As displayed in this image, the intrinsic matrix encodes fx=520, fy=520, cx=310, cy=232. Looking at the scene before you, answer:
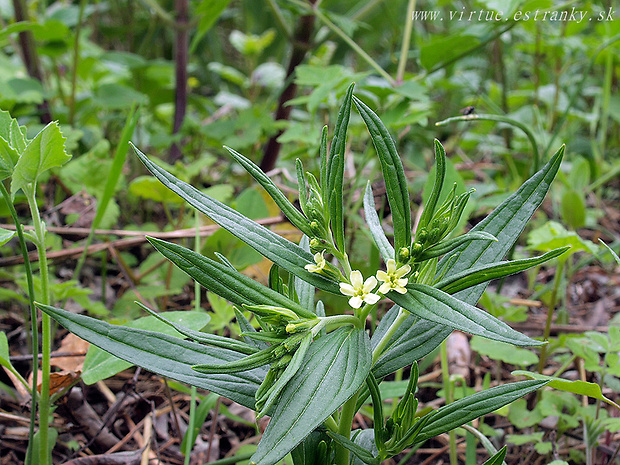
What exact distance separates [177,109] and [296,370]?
1.73 metres

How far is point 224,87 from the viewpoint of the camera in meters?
3.54

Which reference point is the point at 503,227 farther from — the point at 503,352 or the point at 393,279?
the point at 503,352

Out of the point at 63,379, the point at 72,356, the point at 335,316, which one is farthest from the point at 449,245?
the point at 72,356

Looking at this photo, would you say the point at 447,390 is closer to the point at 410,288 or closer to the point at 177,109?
the point at 410,288

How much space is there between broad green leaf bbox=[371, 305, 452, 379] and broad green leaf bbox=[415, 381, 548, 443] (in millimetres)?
71

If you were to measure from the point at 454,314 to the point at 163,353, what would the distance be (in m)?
0.34

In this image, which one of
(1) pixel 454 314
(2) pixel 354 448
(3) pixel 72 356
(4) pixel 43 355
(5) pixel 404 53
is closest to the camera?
(1) pixel 454 314

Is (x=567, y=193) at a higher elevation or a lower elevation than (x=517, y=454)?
higher

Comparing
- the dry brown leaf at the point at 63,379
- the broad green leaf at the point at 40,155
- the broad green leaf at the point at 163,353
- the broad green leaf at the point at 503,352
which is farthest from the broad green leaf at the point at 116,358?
the broad green leaf at the point at 503,352

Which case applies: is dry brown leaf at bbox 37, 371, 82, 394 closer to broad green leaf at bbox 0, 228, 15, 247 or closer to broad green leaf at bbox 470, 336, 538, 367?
broad green leaf at bbox 0, 228, 15, 247

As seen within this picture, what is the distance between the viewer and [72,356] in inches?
40.9

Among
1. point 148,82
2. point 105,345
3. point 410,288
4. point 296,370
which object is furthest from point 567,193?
point 148,82

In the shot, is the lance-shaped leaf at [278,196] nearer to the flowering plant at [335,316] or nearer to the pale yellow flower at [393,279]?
the flowering plant at [335,316]

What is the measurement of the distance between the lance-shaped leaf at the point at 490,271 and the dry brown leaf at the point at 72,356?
729 mm
